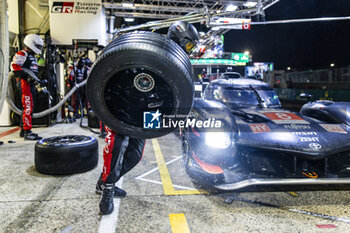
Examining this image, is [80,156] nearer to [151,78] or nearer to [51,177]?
[51,177]

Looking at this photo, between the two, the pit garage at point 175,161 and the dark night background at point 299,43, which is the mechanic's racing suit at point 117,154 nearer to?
the pit garage at point 175,161

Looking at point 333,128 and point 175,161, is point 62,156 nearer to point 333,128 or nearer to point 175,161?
point 175,161

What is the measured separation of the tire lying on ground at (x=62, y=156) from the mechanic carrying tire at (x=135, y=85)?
1031 mm

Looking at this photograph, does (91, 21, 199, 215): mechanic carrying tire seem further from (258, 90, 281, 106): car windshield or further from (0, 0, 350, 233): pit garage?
(258, 90, 281, 106): car windshield

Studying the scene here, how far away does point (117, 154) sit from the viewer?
91.4 inches

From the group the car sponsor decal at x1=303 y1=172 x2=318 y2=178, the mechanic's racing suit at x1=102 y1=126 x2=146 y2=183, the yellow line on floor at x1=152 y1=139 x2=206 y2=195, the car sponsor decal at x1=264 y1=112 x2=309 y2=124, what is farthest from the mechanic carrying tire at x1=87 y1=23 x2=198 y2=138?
the car sponsor decal at x1=264 y1=112 x2=309 y2=124

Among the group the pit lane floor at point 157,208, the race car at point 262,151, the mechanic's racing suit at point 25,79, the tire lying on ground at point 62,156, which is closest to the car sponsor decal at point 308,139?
the race car at point 262,151

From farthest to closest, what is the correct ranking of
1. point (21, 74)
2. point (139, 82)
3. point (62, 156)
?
point (21, 74)
point (62, 156)
point (139, 82)

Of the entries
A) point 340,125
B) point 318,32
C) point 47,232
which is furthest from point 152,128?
point 318,32

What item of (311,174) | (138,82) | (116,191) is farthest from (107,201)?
(311,174)

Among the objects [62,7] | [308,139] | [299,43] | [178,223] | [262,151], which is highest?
[299,43]

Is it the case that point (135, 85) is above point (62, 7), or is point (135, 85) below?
below

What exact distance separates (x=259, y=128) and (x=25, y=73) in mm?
4675

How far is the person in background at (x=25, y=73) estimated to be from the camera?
5137 mm
